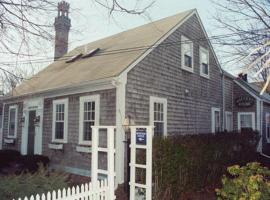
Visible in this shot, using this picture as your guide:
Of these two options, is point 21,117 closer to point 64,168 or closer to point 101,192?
point 64,168

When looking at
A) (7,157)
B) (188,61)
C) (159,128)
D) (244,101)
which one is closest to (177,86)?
(188,61)

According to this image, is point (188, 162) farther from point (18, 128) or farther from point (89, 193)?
point (18, 128)

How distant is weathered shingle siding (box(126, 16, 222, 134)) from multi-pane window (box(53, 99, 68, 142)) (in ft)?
10.9

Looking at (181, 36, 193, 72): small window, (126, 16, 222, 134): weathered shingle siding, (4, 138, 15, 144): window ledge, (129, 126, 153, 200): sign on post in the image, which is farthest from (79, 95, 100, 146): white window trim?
(4, 138, 15, 144): window ledge

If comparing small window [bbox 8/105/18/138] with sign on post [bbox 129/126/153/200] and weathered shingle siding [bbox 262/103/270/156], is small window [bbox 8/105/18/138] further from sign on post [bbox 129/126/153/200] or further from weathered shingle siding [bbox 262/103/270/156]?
weathered shingle siding [bbox 262/103/270/156]

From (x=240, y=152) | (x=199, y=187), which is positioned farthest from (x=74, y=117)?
(x=240, y=152)

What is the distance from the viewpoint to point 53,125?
14258 mm

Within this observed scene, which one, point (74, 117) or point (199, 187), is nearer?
point (199, 187)

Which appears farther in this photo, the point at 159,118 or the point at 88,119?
the point at 159,118

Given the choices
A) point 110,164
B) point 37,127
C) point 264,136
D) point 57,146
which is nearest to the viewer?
point 110,164

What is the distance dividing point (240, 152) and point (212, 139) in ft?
10.7

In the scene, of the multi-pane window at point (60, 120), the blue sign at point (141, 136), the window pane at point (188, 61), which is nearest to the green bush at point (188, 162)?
the blue sign at point (141, 136)

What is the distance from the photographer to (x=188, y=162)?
357 inches

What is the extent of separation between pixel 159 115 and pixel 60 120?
4140 mm
